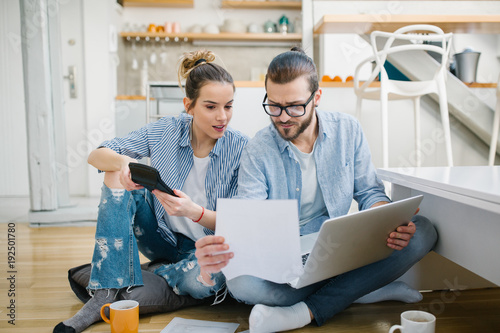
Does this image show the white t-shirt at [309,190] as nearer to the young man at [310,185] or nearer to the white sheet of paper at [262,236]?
the young man at [310,185]

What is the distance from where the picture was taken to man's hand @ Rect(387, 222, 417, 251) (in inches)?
45.0

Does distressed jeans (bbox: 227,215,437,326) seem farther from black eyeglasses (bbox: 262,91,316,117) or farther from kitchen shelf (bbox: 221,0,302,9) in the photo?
kitchen shelf (bbox: 221,0,302,9)

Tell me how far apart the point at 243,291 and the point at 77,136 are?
11.0 feet

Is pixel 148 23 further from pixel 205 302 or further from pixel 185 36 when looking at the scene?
pixel 205 302

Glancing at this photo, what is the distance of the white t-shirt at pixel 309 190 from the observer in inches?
53.0

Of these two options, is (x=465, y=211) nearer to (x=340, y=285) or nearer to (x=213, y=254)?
(x=340, y=285)

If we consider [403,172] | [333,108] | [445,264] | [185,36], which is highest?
[185,36]

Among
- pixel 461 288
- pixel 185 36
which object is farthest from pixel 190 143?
pixel 185 36

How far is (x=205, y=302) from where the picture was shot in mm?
1434

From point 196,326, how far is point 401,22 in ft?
7.84

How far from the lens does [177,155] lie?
1431mm

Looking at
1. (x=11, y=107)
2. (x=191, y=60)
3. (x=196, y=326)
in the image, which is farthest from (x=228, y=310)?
(x=11, y=107)

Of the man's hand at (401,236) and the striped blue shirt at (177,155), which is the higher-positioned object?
the striped blue shirt at (177,155)

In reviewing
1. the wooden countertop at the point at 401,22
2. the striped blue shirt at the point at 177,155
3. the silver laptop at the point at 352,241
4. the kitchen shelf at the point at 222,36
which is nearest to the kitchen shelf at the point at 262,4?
the kitchen shelf at the point at 222,36
